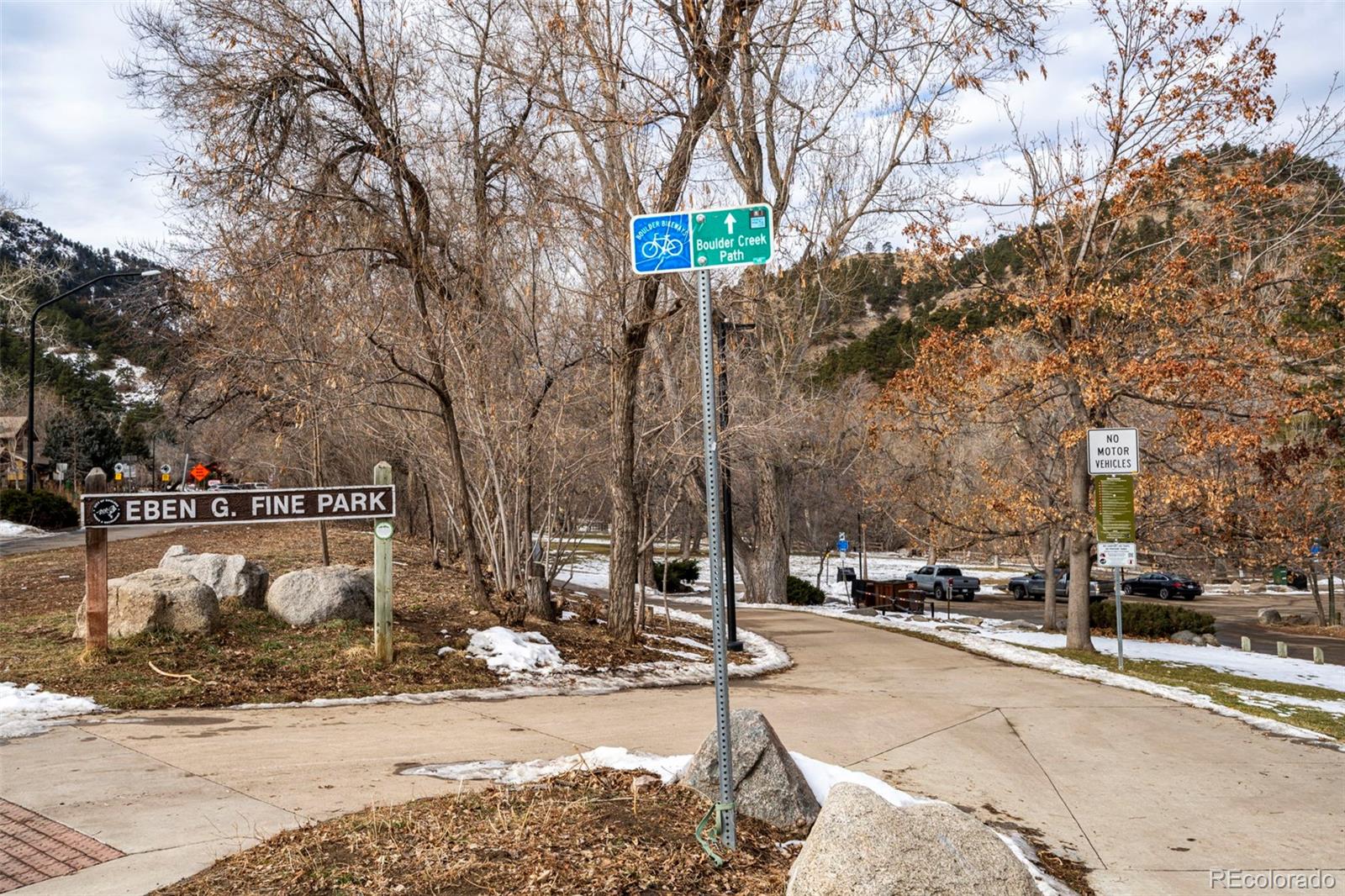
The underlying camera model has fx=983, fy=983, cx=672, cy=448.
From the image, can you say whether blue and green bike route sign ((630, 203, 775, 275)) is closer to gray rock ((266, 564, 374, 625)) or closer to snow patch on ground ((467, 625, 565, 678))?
snow patch on ground ((467, 625, 565, 678))

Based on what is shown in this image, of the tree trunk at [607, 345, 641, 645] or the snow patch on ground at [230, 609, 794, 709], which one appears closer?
the snow patch on ground at [230, 609, 794, 709]

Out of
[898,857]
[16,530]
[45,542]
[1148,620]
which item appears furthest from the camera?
[16,530]

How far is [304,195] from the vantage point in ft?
39.4

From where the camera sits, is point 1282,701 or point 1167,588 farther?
point 1167,588

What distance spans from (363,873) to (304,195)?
31.9 feet

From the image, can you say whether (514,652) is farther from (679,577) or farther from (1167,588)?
(1167,588)

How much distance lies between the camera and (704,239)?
4848mm

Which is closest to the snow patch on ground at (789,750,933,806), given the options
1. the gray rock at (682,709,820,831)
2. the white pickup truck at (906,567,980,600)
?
the gray rock at (682,709,820,831)

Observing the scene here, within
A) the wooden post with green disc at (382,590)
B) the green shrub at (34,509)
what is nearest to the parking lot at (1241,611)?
the wooden post with green disc at (382,590)

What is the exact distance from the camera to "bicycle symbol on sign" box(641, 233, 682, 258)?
4922 mm

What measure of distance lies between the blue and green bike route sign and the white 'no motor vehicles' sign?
10.4 metres

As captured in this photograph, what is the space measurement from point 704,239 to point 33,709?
6.49 metres

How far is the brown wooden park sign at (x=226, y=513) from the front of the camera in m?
8.77

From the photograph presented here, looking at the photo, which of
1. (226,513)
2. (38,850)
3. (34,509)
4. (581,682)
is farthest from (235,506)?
(34,509)
